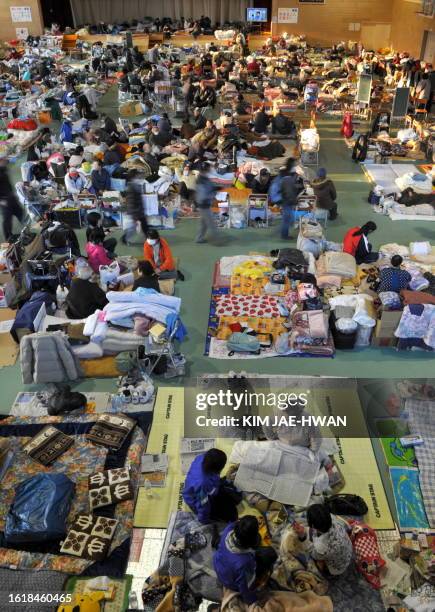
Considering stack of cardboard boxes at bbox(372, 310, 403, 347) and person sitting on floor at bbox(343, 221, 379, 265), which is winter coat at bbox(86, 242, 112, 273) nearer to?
person sitting on floor at bbox(343, 221, 379, 265)

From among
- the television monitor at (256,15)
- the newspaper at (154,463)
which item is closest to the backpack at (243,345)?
the newspaper at (154,463)

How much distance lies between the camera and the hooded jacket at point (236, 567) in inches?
153

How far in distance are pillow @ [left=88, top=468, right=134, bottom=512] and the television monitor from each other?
3052cm

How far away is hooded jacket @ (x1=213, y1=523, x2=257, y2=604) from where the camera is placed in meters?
3.89

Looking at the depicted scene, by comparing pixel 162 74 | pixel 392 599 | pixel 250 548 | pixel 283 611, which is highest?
pixel 162 74

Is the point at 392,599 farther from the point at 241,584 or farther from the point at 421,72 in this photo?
the point at 421,72

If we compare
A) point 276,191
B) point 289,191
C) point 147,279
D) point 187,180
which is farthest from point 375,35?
point 147,279

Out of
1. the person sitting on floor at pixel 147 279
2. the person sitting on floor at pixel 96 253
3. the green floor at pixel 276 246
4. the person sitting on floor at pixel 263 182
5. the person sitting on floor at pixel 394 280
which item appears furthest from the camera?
the person sitting on floor at pixel 263 182

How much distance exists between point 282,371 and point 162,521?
257cm

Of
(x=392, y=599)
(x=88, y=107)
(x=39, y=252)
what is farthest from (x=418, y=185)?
(x=88, y=107)

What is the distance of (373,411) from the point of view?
6176 mm

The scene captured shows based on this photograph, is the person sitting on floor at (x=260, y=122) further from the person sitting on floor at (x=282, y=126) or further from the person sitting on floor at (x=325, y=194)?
the person sitting on floor at (x=325, y=194)

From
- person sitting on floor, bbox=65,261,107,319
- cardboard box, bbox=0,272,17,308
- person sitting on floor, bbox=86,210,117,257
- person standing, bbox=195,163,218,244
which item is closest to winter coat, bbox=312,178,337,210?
person standing, bbox=195,163,218,244

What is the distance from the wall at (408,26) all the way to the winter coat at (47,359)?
72.7 feet
